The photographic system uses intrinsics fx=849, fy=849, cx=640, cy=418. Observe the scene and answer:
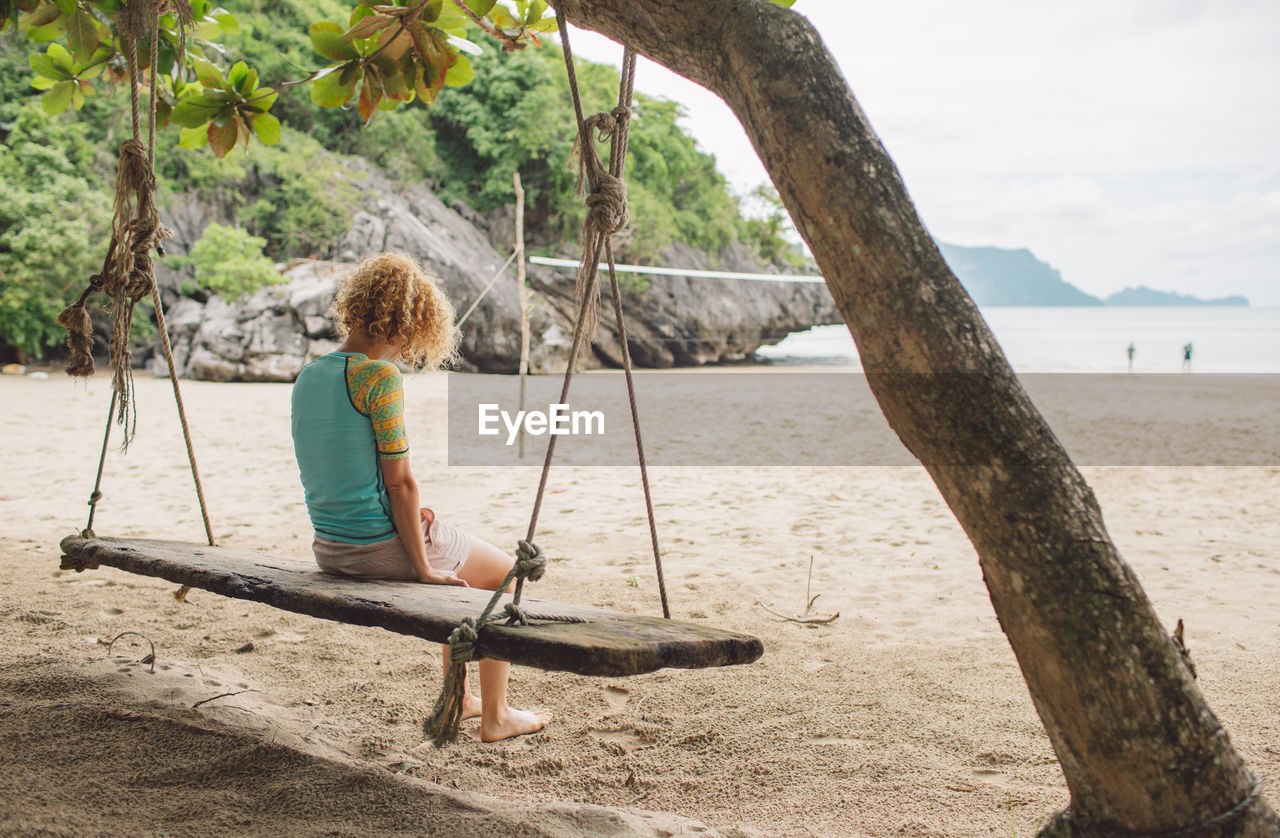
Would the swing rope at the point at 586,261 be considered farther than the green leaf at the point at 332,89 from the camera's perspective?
No

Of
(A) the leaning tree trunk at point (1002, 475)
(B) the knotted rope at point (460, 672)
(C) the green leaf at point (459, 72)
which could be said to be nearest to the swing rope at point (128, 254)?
(C) the green leaf at point (459, 72)

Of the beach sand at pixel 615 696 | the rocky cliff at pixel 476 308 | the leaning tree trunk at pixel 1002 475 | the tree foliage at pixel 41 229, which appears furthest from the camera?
the rocky cliff at pixel 476 308

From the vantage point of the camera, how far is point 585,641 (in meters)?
1.39

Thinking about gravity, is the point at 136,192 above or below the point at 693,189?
below

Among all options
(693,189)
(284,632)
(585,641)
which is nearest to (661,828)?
(585,641)

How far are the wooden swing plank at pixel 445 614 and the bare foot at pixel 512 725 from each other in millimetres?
514

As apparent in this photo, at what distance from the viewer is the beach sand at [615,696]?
1.70m

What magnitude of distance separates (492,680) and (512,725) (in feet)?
0.46

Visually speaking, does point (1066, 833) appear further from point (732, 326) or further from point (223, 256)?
point (732, 326)

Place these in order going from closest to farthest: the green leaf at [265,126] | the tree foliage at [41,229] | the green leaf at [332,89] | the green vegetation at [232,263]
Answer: the green leaf at [332,89]
the green leaf at [265,126]
the tree foliage at [41,229]
the green vegetation at [232,263]

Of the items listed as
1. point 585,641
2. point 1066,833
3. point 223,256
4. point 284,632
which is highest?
point 223,256

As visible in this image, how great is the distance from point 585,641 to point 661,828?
1.72 ft

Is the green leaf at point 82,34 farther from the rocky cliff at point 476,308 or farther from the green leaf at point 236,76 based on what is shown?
the rocky cliff at point 476,308

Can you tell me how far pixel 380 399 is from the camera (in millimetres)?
1895
